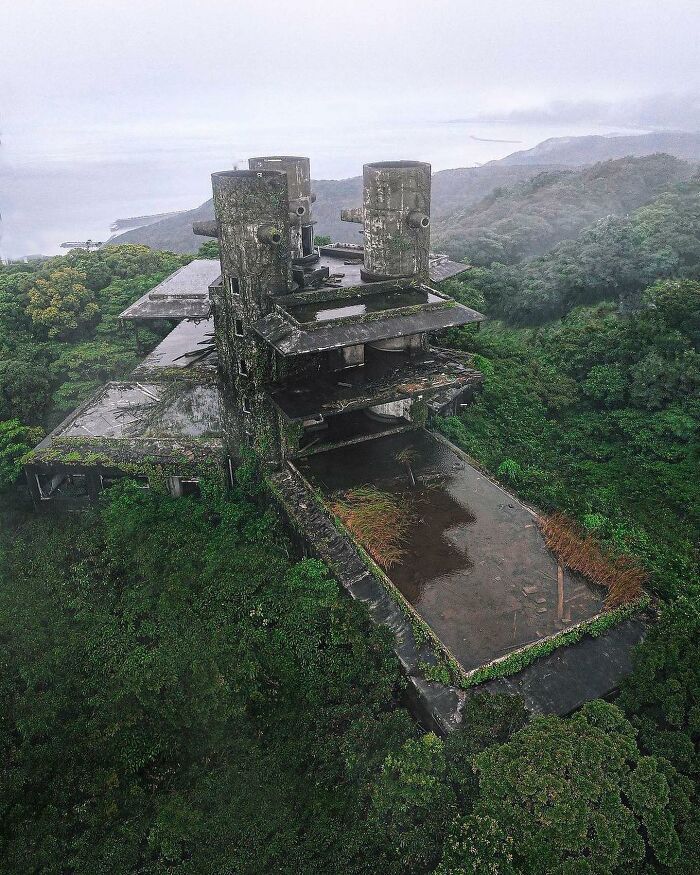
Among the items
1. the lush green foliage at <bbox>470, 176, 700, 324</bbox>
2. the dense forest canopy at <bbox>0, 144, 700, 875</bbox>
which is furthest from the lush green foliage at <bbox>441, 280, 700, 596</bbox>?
the lush green foliage at <bbox>470, 176, 700, 324</bbox>

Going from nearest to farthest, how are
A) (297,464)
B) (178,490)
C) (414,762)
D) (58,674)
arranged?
1. (414,762)
2. (58,674)
3. (297,464)
4. (178,490)

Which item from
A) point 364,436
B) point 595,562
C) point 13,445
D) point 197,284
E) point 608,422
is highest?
point 197,284

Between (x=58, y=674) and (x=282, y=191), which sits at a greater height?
(x=282, y=191)

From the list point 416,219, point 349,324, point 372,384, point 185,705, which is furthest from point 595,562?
point 416,219

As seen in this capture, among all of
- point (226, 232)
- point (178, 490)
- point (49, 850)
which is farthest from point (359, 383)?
point (49, 850)

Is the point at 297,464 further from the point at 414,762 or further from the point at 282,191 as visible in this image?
the point at 414,762

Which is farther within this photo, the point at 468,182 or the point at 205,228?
the point at 468,182

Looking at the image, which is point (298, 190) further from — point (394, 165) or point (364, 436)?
point (364, 436)
